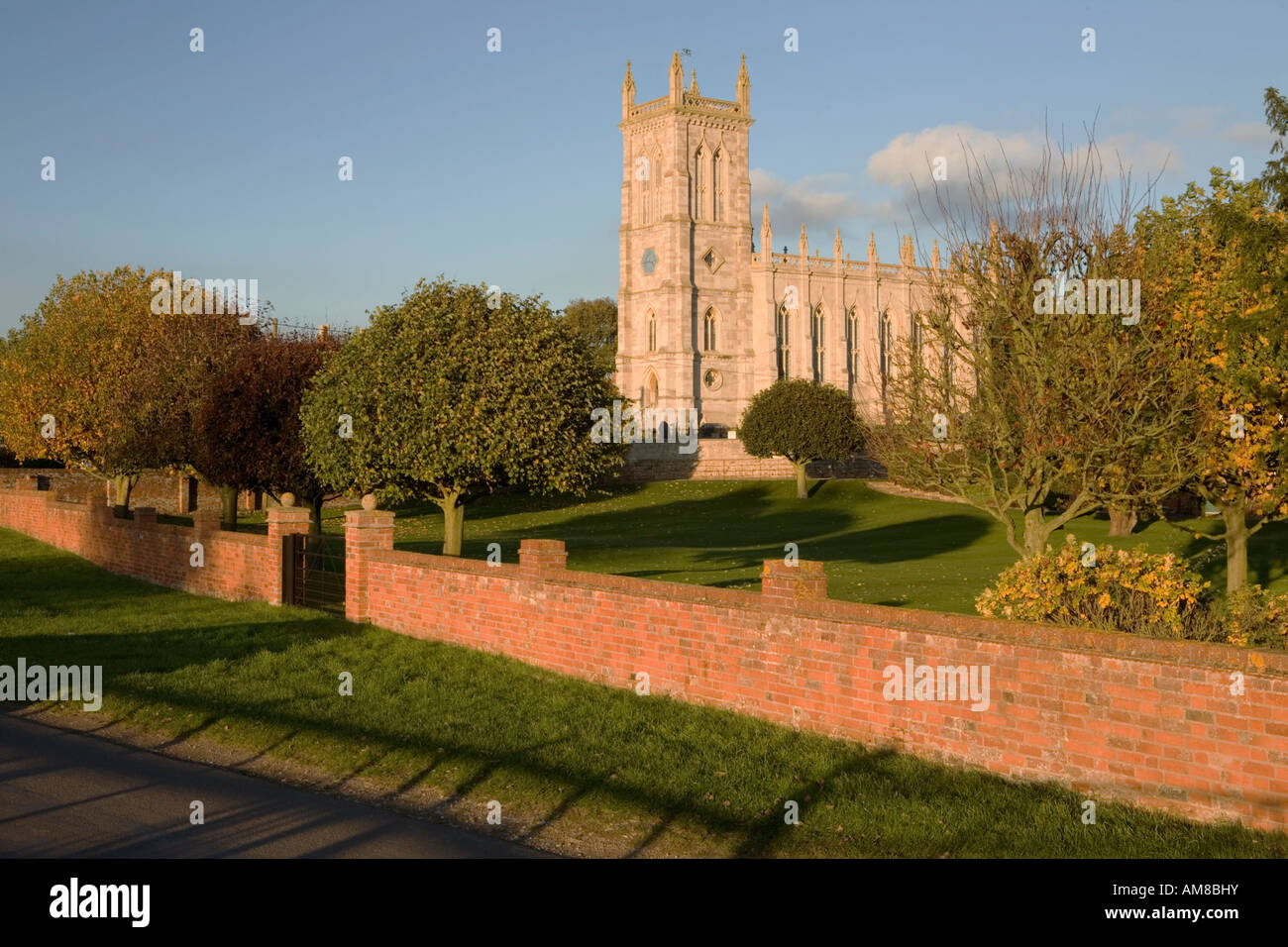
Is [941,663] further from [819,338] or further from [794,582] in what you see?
[819,338]

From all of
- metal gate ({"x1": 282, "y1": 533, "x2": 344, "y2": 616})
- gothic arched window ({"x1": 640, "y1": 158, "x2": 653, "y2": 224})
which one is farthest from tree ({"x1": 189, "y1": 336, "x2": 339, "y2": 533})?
gothic arched window ({"x1": 640, "y1": 158, "x2": 653, "y2": 224})

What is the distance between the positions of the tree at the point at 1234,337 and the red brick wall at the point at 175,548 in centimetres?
1505

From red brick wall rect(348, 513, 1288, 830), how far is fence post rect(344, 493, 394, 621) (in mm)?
3496

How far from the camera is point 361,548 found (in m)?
18.8

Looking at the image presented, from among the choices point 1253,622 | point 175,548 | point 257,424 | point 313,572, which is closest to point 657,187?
point 257,424

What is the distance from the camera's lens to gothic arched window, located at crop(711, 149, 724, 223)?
292 feet

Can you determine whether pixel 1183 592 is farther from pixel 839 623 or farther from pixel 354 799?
pixel 354 799

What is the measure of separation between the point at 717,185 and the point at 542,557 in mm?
77660

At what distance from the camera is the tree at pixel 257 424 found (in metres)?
31.0

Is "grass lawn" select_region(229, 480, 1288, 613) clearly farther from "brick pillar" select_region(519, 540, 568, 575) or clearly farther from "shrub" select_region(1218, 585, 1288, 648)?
"shrub" select_region(1218, 585, 1288, 648)

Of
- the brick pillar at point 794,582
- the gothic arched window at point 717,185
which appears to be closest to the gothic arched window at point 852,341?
the gothic arched window at point 717,185

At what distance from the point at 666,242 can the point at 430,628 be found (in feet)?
236

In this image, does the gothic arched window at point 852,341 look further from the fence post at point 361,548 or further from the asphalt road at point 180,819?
the asphalt road at point 180,819
